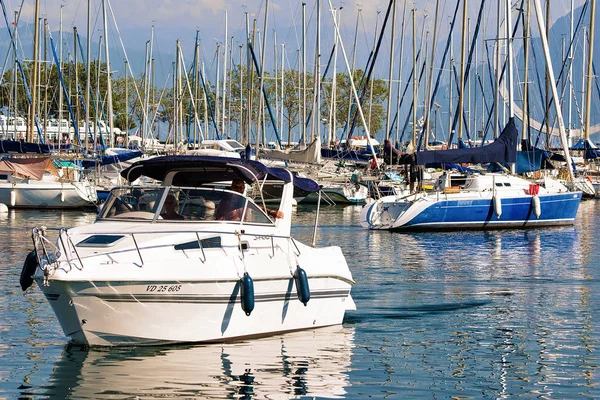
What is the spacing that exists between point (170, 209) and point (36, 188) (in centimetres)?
3553

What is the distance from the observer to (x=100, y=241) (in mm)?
14766

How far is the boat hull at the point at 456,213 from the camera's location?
37.2 m

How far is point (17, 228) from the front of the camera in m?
38.2

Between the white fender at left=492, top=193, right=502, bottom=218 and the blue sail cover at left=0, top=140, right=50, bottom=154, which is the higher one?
the blue sail cover at left=0, top=140, right=50, bottom=154

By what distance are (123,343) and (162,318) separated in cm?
65

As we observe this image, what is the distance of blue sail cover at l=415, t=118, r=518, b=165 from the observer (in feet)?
126

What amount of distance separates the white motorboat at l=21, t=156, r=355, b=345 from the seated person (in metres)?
0.02

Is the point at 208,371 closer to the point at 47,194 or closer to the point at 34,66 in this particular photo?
the point at 47,194

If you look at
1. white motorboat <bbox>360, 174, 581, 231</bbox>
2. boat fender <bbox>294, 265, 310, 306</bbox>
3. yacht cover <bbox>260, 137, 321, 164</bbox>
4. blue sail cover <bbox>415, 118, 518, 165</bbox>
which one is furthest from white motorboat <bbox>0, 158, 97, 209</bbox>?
boat fender <bbox>294, 265, 310, 306</bbox>

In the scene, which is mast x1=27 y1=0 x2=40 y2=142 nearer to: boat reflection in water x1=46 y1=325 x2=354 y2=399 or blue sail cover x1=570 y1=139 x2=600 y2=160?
blue sail cover x1=570 y1=139 x2=600 y2=160

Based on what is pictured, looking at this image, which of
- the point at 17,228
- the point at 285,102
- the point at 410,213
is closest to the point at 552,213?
the point at 410,213

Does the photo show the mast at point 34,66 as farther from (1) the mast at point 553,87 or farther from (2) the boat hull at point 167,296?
(2) the boat hull at point 167,296

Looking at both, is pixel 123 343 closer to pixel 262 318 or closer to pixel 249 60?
pixel 262 318

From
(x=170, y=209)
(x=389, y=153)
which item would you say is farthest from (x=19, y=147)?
(x=170, y=209)
